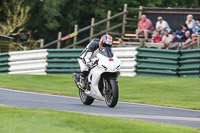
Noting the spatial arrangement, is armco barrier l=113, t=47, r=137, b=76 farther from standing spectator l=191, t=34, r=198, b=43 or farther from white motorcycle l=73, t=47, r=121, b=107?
white motorcycle l=73, t=47, r=121, b=107

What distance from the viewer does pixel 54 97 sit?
579 inches

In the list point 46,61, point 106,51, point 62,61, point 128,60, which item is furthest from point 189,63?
point 106,51

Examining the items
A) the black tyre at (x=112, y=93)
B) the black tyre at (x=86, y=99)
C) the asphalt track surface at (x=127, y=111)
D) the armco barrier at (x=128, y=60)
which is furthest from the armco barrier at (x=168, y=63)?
the black tyre at (x=112, y=93)

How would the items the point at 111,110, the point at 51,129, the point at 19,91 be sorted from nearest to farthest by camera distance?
1. the point at 51,129
2. the point at 111,110
3. the point at 19,91

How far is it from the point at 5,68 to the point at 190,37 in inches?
283

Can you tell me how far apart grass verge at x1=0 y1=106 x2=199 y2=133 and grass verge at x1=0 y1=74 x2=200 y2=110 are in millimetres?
4934

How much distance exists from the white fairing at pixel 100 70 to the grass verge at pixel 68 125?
124 inches

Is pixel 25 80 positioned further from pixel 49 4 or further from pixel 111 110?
pixel 49 4

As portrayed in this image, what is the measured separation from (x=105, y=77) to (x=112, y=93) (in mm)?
572

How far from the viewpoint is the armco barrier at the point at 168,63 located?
2070 centimetres

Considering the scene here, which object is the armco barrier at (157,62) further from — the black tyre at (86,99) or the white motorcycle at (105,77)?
the white motorcycle at (105,77)

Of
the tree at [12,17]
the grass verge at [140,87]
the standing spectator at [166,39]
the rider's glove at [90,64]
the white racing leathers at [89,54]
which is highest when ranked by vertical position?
the tree at [12,17]

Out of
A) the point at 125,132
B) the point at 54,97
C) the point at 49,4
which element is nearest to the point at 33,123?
the point at 125,132

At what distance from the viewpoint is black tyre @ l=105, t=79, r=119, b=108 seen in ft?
38.4
